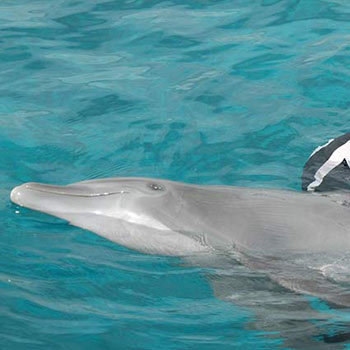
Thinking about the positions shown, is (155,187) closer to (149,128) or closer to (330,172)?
(330,172)

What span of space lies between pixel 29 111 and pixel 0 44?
1.95 metres

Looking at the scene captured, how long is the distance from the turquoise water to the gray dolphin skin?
16 centimetres

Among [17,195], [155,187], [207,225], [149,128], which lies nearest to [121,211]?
[155,187]

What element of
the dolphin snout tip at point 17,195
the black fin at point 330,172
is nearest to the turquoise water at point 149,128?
the black fin at point 330,172

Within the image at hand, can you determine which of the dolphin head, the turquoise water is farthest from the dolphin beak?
the turquoise water

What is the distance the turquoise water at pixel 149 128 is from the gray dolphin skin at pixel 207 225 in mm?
157

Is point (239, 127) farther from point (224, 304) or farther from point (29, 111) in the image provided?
point (224, 304)

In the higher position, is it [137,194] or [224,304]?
[137,194]

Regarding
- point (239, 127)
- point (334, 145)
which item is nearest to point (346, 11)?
point (239, 127)

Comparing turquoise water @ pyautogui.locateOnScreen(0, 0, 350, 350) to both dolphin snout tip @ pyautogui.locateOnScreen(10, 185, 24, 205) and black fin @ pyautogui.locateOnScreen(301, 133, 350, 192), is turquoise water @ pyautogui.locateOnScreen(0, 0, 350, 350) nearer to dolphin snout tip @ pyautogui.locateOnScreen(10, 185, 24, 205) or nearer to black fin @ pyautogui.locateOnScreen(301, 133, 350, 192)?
black fin @ pyautogui.locateOnScreen(301, 133, 350, 192)

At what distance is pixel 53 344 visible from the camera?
5.37 meters

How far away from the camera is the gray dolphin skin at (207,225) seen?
19.1 ft

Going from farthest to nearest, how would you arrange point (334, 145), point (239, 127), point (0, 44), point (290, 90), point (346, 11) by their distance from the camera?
1. point (346, 11)
2. point (0, 44)
3. point (290, 90)
4. point (239, 127)
5. point (334, 145)

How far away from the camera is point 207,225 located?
591 cm
